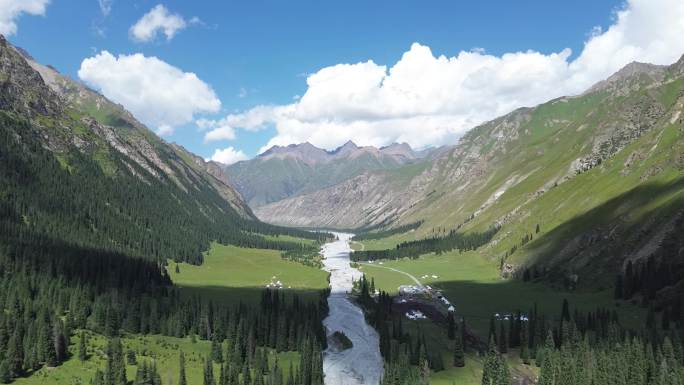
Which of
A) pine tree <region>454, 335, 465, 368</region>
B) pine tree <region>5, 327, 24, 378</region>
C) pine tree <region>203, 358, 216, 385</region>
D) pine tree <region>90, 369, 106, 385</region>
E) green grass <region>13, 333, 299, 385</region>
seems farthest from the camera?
pine tree <region>454, 335, 465, 368</region>

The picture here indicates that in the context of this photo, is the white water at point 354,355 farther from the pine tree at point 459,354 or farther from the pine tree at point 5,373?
the pine tree at point 5,373

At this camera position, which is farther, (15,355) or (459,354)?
(459,354)

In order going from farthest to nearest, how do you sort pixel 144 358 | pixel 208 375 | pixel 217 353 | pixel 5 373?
1. pixel 217 353
2. pixel 144 358
3. pixel 208 375
4. pixel 5 373

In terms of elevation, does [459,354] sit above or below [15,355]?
below

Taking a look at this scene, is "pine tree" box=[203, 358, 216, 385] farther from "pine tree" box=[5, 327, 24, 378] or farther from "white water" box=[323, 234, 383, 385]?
"pine tree" box=[5, 327, 24, 378]

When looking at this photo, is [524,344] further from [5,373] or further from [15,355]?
[5,373]

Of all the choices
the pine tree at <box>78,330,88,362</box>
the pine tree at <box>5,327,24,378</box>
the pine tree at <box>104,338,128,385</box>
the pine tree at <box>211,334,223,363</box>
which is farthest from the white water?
the pine tree at <box>5,327,24,378</box>

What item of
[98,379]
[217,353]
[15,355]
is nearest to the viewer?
[98,379]

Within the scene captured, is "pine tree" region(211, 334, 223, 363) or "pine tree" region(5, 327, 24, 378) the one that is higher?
"pine tree" region(5, 327, 24, 378)

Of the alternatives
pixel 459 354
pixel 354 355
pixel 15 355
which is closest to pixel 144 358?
pixel 15 355
